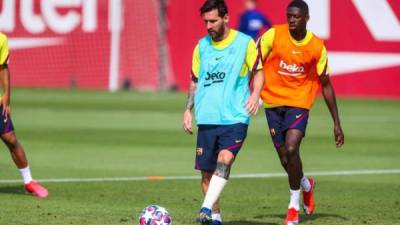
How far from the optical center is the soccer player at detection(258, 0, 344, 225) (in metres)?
11.7

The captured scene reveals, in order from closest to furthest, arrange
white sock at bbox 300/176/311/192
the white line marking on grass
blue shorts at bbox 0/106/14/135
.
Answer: white sock at bbox 300/176/311/192
blue shorts at bbox 0/106/14/135
the white line marking on grass

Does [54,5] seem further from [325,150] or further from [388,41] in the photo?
[325,150]

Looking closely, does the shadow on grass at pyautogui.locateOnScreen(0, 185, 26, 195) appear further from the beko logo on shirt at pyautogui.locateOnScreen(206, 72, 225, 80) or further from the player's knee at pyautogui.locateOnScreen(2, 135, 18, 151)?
the beko logo on shirt at pyautogui.locateOnScreen(206, 72, 225, 80)

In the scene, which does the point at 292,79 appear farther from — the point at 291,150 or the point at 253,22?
the point at 253,22

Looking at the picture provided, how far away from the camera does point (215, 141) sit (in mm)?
10766

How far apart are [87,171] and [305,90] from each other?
509 centimetres

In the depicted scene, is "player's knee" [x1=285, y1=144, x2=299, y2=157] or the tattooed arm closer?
the tattooed arm

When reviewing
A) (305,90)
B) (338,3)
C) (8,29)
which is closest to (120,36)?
(8,29)

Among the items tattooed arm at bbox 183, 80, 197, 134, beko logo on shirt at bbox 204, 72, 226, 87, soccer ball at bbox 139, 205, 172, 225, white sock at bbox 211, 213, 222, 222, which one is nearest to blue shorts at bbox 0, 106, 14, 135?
Result: tattooed arm at bbox 183, 80, 197, 134

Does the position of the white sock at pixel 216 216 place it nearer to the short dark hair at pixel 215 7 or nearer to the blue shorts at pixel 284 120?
the blue shorts at pixel 284 120

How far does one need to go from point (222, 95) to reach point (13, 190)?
170 inches

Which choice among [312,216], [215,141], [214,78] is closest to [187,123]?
[215,141]

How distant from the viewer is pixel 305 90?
11.9 m

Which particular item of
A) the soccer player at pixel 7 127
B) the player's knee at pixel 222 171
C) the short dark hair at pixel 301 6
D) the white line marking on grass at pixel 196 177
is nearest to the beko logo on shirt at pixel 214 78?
the player's knee at pixel 222 171
